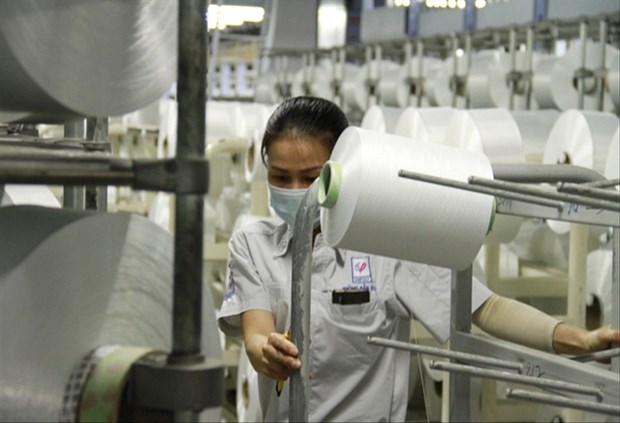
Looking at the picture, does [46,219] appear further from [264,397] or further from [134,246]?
[264,397]

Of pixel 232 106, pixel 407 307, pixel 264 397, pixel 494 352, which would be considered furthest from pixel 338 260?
pixel 232 106

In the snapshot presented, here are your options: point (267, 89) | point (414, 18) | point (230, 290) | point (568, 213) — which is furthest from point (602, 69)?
point (267, 89)

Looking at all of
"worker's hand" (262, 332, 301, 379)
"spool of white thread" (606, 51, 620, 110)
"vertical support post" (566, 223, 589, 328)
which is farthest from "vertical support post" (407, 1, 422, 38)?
"worker's hand" (262, 332, 301, 379)

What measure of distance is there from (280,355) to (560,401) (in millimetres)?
414

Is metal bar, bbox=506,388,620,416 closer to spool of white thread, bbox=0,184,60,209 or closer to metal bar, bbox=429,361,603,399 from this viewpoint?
metal bar, bbox=429,361,603,399

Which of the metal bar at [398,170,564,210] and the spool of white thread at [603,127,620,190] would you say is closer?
the metal bar at [398,170,564,210]

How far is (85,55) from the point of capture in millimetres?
1095

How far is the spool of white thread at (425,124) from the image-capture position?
3781 millimetres

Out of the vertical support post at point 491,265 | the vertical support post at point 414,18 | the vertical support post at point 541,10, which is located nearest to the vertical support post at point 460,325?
the vertical support post at point 491,265

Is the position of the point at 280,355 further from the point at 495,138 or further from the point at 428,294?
the point at 495,138

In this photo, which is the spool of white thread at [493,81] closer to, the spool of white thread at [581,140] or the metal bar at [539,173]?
the spool of white thread at [581,140]

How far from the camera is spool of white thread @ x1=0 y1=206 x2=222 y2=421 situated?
3.23 feet

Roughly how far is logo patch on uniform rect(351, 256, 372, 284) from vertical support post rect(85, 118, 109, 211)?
476 mm

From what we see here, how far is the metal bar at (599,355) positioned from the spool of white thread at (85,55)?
65cm
